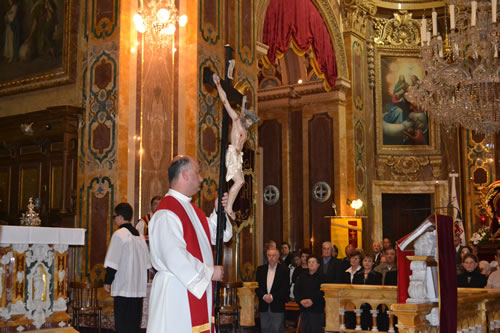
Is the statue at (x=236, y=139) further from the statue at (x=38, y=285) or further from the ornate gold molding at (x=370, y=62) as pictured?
the ornate gold molding at (x=370, y=62)

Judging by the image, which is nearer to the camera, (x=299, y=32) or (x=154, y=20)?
(x=154, y=20)

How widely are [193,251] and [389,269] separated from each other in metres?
5.65

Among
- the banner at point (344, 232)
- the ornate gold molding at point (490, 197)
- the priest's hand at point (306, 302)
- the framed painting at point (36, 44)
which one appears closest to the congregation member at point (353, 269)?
the priest's hand at point (306, 302)

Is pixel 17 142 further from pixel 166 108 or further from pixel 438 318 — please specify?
pixel 438 318

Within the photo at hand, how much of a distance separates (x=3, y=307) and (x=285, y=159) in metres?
13.1

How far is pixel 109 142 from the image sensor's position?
9.73 m

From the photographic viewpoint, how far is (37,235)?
620cm

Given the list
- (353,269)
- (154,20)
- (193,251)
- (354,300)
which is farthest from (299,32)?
(193,251)

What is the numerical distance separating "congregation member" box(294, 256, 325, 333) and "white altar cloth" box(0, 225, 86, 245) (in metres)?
3.38

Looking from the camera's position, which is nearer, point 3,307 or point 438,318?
point 3,307

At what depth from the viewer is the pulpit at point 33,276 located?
19.6 feet

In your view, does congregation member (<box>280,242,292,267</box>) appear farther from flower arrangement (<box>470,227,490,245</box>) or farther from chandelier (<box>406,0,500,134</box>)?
flower arrangement (<box>470,227,490,245</box>)

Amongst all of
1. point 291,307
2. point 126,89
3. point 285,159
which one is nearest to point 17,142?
point 126,89

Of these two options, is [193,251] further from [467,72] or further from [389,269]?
[467,72]
